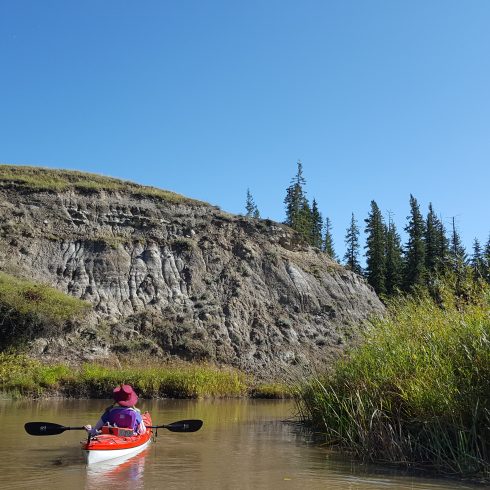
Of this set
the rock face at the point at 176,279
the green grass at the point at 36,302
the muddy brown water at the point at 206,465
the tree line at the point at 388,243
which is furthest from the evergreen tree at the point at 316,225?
the muddy brown water at the point at 206,465

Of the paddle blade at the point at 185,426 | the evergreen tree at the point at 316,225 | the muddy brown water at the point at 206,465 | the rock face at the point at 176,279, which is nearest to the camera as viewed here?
the muddy brown water at the point at 206,465

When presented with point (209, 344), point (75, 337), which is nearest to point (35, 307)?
point (75, 337)

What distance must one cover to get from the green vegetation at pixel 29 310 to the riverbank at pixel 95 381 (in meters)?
1.45

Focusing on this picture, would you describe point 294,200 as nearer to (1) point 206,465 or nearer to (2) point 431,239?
(2) point 431,239

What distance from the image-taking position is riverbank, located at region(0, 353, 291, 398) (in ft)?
79.1

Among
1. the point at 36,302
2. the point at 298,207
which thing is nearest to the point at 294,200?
the point at 298,207

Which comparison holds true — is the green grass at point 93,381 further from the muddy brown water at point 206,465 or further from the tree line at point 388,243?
the tree line at point 388,243

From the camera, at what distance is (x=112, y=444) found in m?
10.4

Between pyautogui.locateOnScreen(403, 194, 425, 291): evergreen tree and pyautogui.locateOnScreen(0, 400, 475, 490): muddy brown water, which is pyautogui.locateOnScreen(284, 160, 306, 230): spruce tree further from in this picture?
pyautogui.locateOnScreen(0, 400, 475, 490): muddy brown water

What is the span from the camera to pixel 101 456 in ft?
33.0

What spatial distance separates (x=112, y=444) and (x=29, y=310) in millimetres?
19564

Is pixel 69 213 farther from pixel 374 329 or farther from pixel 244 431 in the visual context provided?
pixel 374 329

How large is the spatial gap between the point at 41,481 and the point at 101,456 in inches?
57.0

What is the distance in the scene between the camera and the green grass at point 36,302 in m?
28.0
